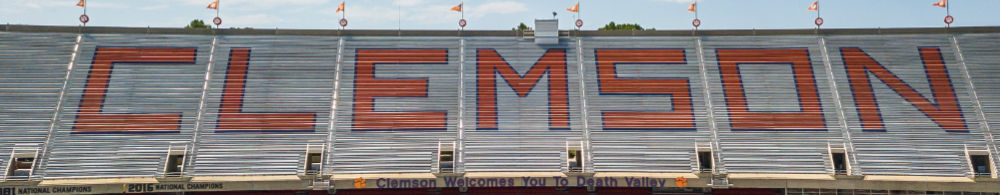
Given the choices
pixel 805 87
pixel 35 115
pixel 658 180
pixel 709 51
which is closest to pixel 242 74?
pixel 35 115

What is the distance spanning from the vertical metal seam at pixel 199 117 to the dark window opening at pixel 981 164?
3395cm

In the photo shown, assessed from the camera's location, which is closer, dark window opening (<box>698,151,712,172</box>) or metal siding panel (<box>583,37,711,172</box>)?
metal siding panel (<box>583,37,711,172</box>)

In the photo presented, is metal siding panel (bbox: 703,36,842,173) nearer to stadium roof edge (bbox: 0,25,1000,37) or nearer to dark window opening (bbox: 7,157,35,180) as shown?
stadium roof edge (bbox: 0,25,1000,37)

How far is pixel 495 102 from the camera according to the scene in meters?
34.8

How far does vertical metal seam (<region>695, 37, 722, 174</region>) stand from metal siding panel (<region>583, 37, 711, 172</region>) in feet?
0.69

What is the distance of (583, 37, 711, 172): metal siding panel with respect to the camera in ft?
100

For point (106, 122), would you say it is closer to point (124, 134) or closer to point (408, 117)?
point (124, 134)

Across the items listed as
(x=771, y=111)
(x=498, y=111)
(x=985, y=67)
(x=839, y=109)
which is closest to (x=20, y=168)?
(x=498, y=111)

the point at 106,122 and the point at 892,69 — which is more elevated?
the point at 892,69

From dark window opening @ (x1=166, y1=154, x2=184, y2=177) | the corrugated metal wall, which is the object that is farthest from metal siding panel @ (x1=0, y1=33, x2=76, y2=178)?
dark window opening @ (x1=166, y1=154, x2=184, y2=177)

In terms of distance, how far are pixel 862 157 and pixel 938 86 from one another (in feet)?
29.1

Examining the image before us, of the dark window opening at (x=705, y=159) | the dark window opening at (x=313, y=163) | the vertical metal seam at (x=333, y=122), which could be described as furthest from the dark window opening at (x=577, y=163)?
the dark window opening at (x=313, y=163)

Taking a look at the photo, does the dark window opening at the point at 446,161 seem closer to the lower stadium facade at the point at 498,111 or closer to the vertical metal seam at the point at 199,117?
the lower stadium facade at the point at 498,111

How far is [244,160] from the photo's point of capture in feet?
99.5
